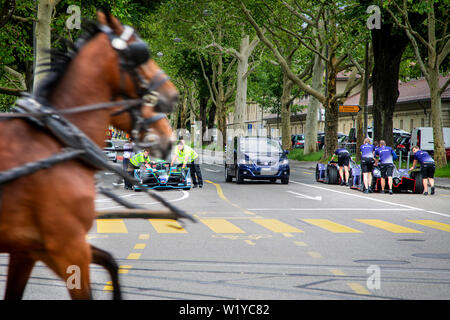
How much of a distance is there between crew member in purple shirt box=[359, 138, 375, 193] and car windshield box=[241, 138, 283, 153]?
4750 millimetres

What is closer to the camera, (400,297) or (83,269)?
(83,269)

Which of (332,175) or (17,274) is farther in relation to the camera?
(332,175)

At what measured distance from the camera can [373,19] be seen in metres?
29.3

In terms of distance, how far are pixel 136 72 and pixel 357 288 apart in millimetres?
3773

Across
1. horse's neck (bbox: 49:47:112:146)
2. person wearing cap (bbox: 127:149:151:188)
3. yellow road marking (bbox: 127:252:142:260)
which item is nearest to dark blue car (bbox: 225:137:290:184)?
person wearing cap (bbox: 127:149:151:188)

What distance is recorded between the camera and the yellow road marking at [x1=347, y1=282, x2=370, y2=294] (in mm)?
6972

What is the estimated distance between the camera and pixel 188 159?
24.9m

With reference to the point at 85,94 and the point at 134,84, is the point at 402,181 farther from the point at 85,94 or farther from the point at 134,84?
the point at 85,94

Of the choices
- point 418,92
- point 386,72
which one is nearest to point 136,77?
point 386,72

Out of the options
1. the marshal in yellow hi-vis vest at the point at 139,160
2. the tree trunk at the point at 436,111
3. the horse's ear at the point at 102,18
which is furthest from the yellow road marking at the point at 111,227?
the tree trunk at the point at 436,111
